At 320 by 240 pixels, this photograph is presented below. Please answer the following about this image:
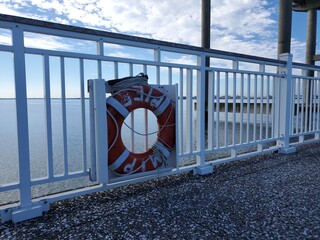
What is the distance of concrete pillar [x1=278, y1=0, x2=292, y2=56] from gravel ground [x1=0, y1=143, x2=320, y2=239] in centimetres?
485

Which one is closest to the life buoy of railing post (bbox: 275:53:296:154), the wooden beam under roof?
railing post (bbox: 275:53:296:154)

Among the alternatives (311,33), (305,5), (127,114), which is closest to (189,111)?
(127,114)

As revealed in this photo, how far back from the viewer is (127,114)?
5.05 feet

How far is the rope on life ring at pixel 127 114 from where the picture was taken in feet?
4.99

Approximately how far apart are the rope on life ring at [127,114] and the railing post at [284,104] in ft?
5.69

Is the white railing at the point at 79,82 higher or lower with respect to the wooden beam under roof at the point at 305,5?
lower

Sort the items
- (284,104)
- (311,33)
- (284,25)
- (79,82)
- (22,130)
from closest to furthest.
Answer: (22,130) < (79,82) < (284,104) < (284,25) < (311,33)

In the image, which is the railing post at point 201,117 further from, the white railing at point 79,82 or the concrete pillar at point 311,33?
the concrete pillar at point 311,33

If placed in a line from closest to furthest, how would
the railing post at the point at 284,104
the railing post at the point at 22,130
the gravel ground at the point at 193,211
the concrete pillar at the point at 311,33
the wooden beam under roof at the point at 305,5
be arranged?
the gravel ground at the point at 193,211, the railing post at the point at 22,130, the railing post at the point at 284,104, the wooden beam under roof at the point at 305,5, the concrete pillar at the point at 311,33

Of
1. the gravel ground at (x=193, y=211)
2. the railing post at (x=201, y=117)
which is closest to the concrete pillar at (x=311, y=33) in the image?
the gravel ground at (x=193, y=211)

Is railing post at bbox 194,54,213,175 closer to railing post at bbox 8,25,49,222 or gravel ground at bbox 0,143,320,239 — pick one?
gravel ground at bbox 0,143,320,239

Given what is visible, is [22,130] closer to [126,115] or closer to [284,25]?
[126,115]

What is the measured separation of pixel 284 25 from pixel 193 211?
5.92 meters

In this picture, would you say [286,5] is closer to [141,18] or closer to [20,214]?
[141,18]
